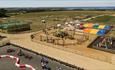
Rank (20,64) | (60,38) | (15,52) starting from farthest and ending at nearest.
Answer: (60,38), (15,52), (20,64)

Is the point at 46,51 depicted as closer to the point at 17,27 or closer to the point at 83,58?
the point at 83,58

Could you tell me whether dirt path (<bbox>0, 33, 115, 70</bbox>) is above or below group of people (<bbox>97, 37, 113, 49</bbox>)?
below

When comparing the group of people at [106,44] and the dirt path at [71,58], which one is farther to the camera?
the group of people at [106,44]

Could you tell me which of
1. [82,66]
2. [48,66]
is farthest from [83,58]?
[48,66]

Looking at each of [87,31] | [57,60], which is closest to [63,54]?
[57,60]

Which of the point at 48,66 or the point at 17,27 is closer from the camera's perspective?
the point at 48,66

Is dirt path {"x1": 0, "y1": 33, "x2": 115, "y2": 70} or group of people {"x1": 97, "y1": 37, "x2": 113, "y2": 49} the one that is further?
group of people {"x1": 97, "y1": 37, "x2": 113, "y2": 49}

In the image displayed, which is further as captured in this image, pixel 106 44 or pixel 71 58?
pixel 106 44

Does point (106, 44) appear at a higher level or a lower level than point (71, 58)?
higher

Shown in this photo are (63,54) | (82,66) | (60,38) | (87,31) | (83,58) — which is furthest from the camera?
(87,31)

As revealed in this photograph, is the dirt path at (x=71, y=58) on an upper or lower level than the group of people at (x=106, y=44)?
lower
